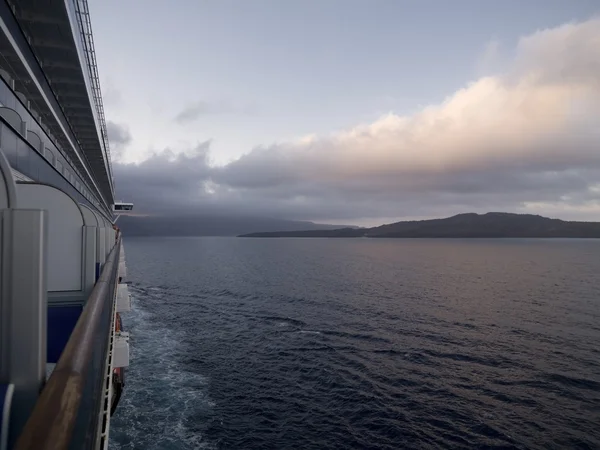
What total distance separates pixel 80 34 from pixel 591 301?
60.0 metres

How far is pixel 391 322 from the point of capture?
36.7m

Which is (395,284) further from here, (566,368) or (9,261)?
(9,261)

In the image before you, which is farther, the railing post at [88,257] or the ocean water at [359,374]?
the ocean water at [359,374]

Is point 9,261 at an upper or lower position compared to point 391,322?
upper

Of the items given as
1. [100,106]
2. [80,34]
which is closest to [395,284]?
[100,106]

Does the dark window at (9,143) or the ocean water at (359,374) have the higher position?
the dark window at (9,143)

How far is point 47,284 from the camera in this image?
3.37m

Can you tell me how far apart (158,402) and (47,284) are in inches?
751

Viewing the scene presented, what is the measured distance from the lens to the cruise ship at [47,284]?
71.6 inches

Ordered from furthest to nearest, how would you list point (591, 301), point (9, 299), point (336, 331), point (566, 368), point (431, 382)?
point (591, 301) < point (336, 331) < point (566, 368) < point (431, 382) < point (9, 299)

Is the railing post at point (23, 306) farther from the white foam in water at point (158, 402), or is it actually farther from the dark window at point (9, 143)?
the white foam in water at point (158, 402)

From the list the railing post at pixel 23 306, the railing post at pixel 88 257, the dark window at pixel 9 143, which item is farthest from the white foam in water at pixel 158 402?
the railing post at pixel 23 306

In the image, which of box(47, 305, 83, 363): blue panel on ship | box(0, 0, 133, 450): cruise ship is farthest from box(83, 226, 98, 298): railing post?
box(47, 305, 83, 363): blue panel on ship

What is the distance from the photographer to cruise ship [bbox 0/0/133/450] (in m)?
1.82
